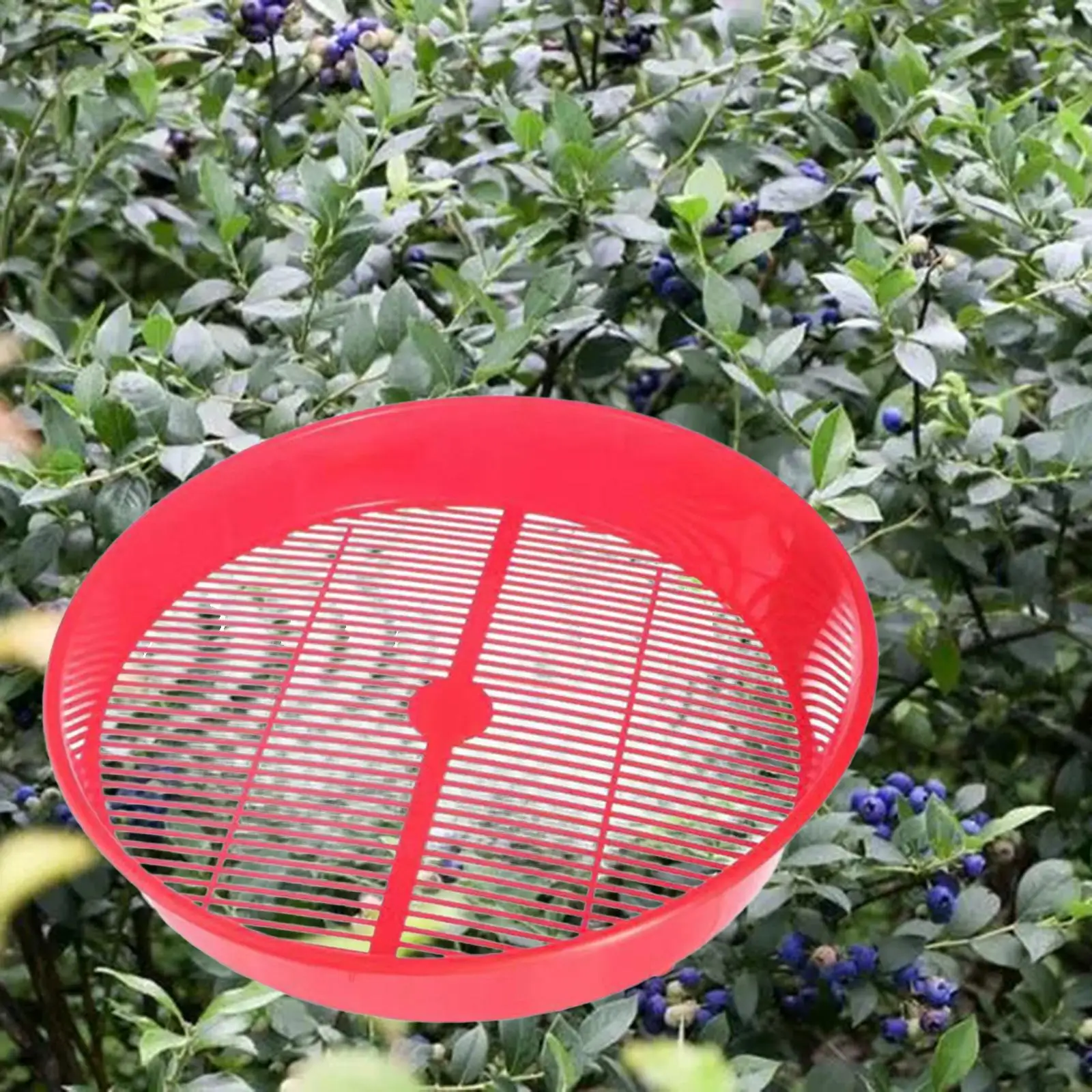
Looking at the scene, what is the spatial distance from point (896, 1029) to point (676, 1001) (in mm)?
169

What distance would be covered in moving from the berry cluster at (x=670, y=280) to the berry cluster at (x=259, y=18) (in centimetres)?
41

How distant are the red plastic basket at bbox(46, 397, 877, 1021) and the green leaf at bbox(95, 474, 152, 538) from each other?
0.32 ft

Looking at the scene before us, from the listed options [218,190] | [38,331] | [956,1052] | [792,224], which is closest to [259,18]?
[218,190]

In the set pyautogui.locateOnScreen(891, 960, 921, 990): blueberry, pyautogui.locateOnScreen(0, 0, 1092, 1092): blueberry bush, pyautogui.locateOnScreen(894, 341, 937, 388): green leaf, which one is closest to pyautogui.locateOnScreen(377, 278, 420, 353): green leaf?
pyautogui.locateOnScreen(0, 0, 1092, 1092): blueberry bush

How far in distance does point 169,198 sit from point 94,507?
30.8 inches

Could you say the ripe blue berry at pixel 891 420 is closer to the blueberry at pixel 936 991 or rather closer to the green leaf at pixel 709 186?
the green leaf at pixel 709 186

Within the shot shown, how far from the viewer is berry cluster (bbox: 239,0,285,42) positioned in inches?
60.0

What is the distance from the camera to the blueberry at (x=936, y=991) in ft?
4.00

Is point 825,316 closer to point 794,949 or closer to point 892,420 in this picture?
point 892,420

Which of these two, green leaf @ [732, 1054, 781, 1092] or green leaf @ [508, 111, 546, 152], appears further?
green leaf @ [508, 111, 546, 152]

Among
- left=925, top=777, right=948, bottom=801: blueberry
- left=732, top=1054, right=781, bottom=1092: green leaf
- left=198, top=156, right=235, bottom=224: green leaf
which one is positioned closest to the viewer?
left=732, top=1054, right=781, bottom=1092: green leaf

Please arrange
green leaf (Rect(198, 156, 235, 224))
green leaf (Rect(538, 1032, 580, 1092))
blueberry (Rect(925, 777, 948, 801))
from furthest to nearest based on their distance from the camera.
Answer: green leaf (Rect(198, 156, 235, 224))
blueberry (Rect(925, 777, 948, 801))
green leaf (Rect(538, 1032, 580, 1092))

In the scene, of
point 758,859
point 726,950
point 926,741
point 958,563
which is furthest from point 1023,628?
point 758,859

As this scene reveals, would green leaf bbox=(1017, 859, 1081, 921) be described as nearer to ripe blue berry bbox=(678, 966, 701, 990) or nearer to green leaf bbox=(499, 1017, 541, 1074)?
ripe blue berry bbox=(678, 966, 701, 990)
